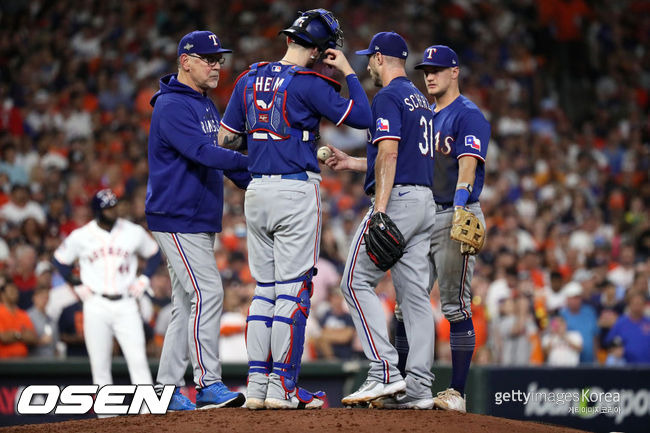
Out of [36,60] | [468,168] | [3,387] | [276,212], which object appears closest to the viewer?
[276,212]

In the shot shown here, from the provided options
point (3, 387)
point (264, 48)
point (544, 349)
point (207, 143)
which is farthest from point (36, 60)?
point (207, 143)

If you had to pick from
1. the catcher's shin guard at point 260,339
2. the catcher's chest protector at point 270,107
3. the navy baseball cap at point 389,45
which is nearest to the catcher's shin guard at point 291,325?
the catcher's shin guard at point 260,339

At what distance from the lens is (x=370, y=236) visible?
5969mm

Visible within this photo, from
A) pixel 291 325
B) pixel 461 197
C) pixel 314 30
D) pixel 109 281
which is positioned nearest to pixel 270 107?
pixel 314 30

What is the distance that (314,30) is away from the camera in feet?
19.6

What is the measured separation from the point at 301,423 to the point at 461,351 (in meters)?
1.59

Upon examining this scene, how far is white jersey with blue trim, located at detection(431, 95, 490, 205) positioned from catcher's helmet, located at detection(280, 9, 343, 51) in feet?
3.97

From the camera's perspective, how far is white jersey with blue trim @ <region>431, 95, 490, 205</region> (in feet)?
21.7

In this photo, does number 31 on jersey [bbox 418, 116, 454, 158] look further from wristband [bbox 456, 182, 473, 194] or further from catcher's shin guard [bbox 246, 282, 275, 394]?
catcher's shin guard [bbox 246, 282, 275, 394]

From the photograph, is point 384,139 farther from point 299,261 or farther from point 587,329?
point 587,329

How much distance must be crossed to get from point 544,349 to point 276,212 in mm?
6564

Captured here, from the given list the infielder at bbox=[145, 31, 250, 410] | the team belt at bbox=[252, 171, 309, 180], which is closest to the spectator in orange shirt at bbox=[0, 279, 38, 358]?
the infielder at bbox=[145, 31, 250, 410]

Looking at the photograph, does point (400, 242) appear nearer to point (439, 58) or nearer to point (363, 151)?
point (439, 58)

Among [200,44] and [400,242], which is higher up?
[200,44]
